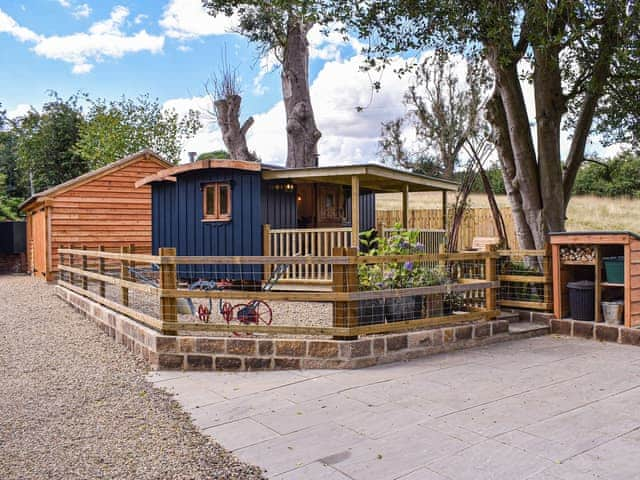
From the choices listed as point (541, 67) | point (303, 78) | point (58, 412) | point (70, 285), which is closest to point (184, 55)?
point (303, 78)

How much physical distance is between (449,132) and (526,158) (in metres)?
17.1

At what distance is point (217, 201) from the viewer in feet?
38.0

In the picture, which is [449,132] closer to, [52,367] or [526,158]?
[526,158]

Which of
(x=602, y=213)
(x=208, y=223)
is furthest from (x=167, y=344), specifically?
(x=602, y=213)

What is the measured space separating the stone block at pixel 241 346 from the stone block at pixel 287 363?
242 millimetres

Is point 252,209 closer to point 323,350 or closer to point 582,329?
point 323,350

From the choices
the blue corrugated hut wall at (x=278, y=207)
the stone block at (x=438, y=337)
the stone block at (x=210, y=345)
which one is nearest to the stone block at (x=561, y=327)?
the stone block at (x=438, y=337)

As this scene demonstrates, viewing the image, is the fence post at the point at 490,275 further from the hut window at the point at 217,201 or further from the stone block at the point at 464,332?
the hut window at the point at 217,201

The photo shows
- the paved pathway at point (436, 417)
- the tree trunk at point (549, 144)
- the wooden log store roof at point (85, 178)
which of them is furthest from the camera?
the wooden log store roof at point (85, 178)

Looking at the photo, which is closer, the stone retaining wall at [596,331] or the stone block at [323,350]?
the stone block at [323,350]

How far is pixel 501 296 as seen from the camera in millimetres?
7730

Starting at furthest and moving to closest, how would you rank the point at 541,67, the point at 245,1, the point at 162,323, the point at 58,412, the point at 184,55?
1. the point at 184,55
2. the point at 245,1
3. the point at 541,67
4. the point at 162,323
5. the point at 58,412

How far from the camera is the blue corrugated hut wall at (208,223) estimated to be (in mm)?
11125

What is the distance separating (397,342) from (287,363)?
1163 mm
